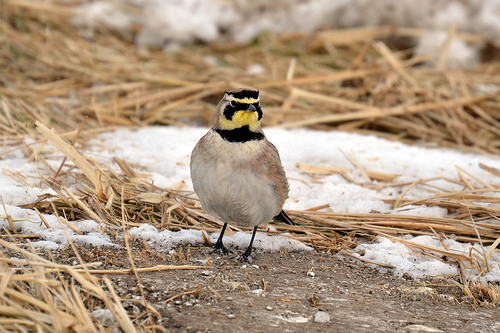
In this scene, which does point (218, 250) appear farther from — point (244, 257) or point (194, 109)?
point (194, 109)

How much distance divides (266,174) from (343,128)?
112 inches

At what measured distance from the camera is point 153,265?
3236 millimetres

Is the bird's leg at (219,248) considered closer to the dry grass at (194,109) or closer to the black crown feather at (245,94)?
the dry grass at (194,109)

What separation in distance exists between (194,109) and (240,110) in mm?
2979

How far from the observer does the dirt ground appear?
2770 mm

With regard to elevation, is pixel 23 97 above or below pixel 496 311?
above

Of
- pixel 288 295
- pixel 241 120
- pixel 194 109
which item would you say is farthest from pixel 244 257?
pixel 194 109

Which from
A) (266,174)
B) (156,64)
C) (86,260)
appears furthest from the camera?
(156,64)

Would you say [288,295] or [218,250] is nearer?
[288,295]

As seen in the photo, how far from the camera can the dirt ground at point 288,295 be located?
2.77 m

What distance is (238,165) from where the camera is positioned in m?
3.45

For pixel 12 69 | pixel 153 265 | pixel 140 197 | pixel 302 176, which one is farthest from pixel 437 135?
pixel 12 69

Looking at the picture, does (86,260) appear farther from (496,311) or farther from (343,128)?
(343,128)

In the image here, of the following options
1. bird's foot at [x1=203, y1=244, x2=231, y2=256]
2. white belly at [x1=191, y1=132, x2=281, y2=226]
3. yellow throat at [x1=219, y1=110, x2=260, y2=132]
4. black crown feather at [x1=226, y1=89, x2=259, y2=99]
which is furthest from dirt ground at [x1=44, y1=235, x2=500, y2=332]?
black crown feather at [x1=226, y1=89, x2=259, y2=99]
